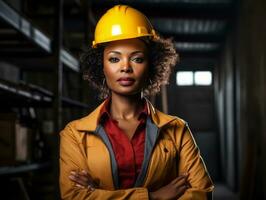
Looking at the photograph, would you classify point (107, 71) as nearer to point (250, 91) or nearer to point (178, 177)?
point (178, 177)

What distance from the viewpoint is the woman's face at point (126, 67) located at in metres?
2.28

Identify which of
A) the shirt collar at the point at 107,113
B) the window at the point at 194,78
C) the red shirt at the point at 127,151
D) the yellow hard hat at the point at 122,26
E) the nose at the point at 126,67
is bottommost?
the red shirt at the point at 127,151

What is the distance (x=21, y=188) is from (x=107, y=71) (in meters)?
3.04

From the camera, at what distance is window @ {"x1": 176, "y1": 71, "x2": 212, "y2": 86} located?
13508 mm

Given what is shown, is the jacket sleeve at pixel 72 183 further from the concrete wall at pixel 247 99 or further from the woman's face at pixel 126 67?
the concrete wall at pixel 247 99

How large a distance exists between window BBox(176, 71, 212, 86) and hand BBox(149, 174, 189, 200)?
11.2 meters

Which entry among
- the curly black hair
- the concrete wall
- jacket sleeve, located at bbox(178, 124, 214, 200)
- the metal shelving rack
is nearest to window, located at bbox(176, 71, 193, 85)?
the concrete wall

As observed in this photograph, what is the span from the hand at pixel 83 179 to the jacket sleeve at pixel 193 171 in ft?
1.50

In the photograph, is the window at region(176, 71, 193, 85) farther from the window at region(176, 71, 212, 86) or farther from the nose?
the nose

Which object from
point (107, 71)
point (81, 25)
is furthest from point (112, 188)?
point (81, 25)

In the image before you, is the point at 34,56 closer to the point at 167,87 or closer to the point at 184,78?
the point at 167,87

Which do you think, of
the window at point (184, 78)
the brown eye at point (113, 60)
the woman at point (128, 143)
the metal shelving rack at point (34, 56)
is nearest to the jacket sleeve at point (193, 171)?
the woman at point (128, 143)

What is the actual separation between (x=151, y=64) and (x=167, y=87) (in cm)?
1073

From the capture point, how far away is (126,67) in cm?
226
